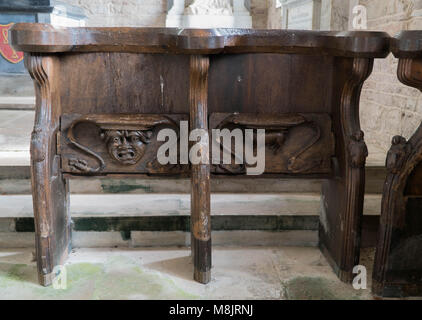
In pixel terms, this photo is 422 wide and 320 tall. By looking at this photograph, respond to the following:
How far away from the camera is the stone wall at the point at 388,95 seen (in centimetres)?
261

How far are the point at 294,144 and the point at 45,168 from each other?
1065 millimetres

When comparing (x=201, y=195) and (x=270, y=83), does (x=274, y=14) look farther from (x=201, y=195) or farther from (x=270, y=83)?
(x=201, y=195)

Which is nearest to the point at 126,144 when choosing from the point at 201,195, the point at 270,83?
the point at 201,195

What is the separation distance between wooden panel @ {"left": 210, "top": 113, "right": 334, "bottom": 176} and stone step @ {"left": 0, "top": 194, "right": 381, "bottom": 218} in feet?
1.04

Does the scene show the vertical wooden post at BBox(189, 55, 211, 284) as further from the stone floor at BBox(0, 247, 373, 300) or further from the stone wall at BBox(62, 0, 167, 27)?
the stone wall at BBox(62, 0, 167, 27)

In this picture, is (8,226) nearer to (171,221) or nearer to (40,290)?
(40,290)

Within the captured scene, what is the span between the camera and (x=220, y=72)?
1953 mm

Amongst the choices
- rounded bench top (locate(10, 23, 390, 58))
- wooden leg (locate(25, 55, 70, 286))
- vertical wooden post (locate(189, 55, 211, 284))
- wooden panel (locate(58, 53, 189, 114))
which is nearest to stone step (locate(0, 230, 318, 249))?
wooden leg (locate(25, 55, 70, 286))

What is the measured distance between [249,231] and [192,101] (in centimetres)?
77

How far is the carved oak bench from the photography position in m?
1.81

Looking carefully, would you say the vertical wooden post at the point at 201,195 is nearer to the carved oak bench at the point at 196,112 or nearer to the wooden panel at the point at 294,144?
the carved oak bench at the point at 196,112

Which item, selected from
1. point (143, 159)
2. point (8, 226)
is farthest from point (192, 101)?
point (8, 226)

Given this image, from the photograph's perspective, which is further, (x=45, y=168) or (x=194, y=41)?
(x=45, y=168)

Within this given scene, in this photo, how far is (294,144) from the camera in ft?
6.57
